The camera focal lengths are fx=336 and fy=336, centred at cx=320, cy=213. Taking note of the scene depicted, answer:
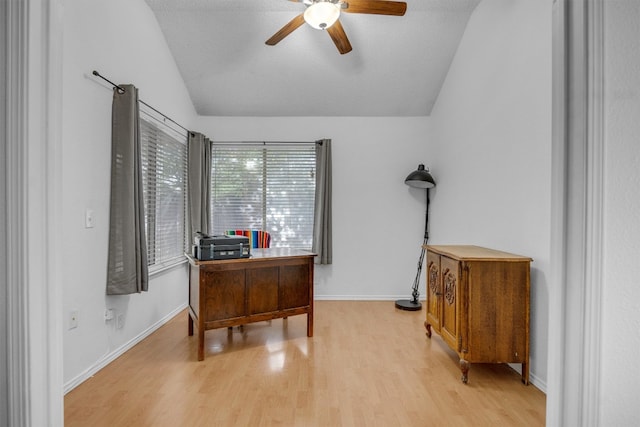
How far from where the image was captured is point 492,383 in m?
2.31

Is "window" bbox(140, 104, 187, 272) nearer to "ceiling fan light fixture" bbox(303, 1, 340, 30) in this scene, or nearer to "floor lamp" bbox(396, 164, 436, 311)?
"ceiling fan light fixture" bbox(303, 1, 340, 30)

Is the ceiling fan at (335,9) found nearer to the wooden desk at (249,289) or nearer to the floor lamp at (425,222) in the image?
the wooden desk at (249,289)

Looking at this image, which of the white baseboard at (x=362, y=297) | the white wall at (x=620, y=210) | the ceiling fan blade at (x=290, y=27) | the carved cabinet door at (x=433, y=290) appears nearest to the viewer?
the white wall at (x=620, y=210)

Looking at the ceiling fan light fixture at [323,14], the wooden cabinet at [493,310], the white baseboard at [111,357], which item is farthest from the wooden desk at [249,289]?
the ceiling fan light fixture at [323,14]

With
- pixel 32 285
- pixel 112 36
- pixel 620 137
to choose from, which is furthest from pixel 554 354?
pixel 112 36

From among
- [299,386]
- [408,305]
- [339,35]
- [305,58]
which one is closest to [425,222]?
[408,305]

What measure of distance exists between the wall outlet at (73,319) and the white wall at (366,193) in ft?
9.06

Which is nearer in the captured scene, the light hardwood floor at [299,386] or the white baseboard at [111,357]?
the light hardwood floor at [299,386]

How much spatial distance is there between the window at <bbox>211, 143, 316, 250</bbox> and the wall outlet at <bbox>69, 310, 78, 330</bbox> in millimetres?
2363

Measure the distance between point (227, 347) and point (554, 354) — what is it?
261 cm

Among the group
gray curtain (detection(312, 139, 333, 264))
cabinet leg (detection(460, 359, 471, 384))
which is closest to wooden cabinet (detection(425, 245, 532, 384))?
cabinet leg (detection(460, 359, 471, 384))

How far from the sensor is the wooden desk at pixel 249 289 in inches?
105

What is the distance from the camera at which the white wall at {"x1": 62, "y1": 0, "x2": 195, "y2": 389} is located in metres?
2.17

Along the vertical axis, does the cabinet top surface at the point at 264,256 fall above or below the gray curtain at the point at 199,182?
below
